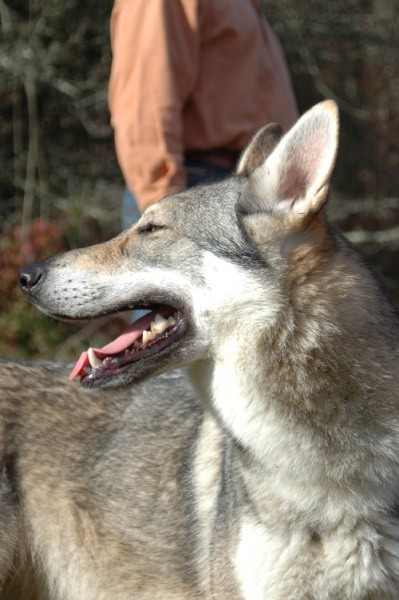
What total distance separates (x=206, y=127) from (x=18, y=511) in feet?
6.49

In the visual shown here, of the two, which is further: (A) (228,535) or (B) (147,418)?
(B) (147,418)

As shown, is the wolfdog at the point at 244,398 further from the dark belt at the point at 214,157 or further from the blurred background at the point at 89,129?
the blurred background at the point at 89,129

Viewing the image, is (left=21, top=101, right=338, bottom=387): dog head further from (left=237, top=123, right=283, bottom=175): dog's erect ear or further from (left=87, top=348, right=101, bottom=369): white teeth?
(left=237, top=123, right=283, bottom=175): dog's erect ear

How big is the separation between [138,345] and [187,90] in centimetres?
183

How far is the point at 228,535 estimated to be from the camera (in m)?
3.46

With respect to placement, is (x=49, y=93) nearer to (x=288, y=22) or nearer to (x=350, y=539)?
(x=288, y=22)

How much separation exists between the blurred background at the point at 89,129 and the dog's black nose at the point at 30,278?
Result: 458 cm

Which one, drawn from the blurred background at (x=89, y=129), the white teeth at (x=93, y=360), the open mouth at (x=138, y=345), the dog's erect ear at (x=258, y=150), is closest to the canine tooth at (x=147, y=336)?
the open mouth at (x=138, y=345)

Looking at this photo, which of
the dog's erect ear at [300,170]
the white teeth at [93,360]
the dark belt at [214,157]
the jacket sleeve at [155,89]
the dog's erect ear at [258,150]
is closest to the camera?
the dog's erect ear at [300,170]

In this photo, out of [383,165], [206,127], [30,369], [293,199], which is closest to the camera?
[293,199]

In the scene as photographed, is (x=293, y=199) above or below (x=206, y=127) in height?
above

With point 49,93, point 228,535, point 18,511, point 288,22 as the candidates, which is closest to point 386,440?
point 228,535

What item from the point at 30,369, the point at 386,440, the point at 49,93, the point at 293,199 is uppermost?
the point at 293,199

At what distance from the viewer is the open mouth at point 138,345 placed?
3447 mm
